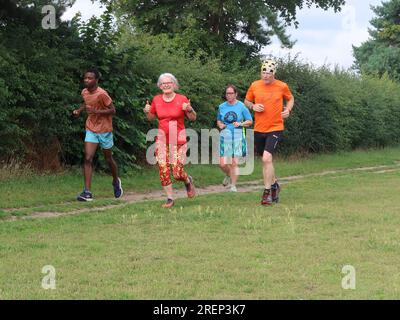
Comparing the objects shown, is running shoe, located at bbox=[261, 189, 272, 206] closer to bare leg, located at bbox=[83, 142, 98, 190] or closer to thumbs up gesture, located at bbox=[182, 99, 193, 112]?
thumbs up gesture, located at bbox=[182, 99, 193, 112]

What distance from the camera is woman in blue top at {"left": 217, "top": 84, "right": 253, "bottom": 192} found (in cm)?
1319

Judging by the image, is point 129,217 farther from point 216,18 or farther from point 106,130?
point 216,18

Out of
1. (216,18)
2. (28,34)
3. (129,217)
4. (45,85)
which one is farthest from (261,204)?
(216,18)

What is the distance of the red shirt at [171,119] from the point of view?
1057 centimetres

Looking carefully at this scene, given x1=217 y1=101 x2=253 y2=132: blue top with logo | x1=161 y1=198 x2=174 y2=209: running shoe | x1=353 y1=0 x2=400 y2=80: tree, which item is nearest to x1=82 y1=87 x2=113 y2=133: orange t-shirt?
x1=161 y1=198 x2=174 y2=209: running shoe

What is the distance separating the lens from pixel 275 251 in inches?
289

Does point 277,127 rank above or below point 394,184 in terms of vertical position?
above

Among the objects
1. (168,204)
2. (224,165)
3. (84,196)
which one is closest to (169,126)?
(168,204)

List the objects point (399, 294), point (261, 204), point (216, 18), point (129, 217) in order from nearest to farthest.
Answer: point (399, 294) < point (129, 217) < point (261, 204) < point (216, 18)

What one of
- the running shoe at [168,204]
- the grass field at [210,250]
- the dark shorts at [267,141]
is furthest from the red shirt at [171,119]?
the dark shorts at [267,141]

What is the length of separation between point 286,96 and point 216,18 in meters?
15.5

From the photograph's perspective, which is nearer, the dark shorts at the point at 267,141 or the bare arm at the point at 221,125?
the dark shorts at the point at 267,141

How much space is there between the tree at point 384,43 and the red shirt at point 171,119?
3979 cm

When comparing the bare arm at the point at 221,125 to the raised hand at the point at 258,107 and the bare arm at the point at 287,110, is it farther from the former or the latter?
the raised hand at the point at 258,107
